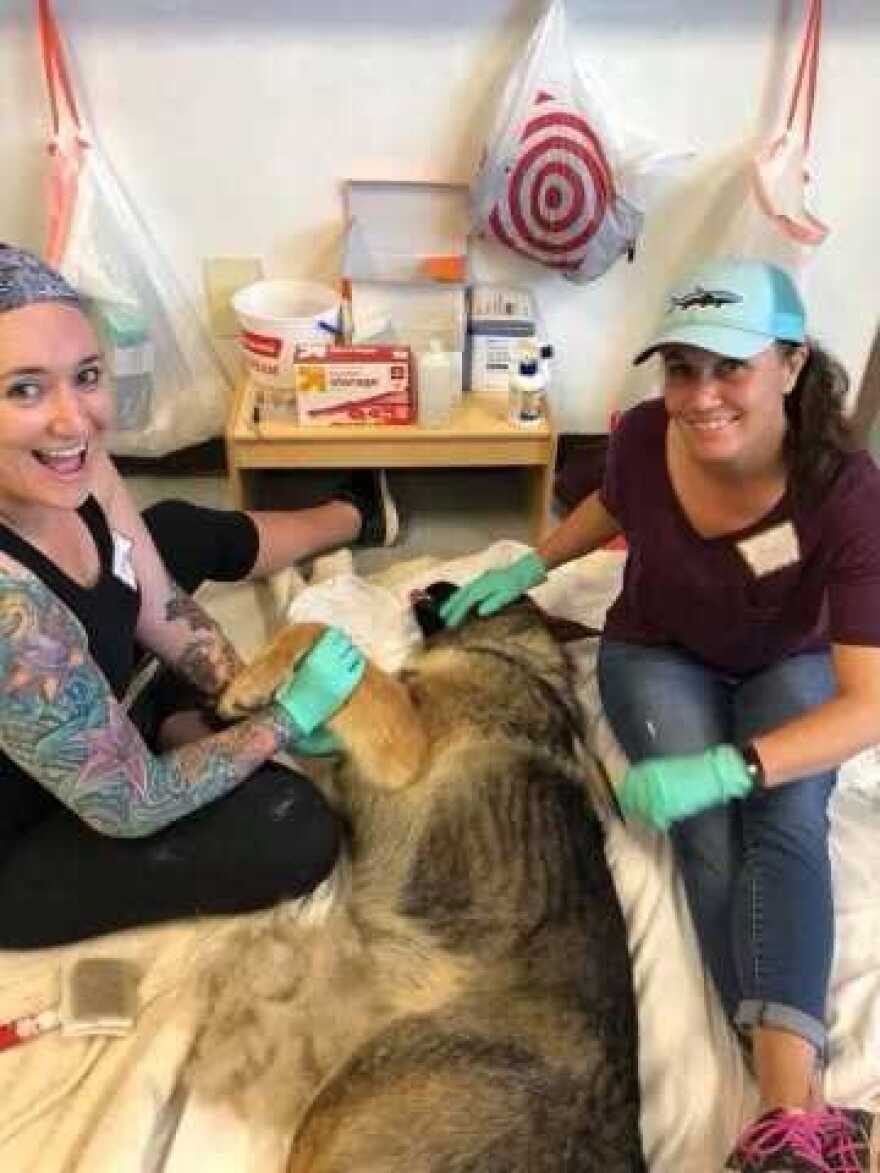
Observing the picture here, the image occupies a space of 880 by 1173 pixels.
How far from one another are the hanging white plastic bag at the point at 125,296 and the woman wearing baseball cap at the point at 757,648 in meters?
1.37

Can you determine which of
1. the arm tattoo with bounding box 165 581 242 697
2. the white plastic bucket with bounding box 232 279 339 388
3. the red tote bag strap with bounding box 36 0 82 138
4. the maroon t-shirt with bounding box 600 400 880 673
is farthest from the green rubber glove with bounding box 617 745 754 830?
the red tote bag strap with bounding box 36 0 82 138

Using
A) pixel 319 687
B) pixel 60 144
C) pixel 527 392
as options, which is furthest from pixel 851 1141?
pixel 60 144

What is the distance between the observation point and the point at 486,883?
1646 mm

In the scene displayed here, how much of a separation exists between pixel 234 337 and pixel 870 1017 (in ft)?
7.21

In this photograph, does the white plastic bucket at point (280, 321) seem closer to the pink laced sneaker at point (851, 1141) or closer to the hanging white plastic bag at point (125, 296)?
the hanging white plastic bag at point (125, 296)

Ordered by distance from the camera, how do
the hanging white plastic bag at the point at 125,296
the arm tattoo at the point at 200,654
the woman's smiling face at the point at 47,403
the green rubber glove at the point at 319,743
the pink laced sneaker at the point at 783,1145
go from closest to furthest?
the woman's smiling face at the point at 47,403
the pink laced sneaker at the point at 783,1145
the green rubber glove at the point at 319,743
the arm tattoo at the point at 200,654
the hanging white plastic bag at the point at 125,296

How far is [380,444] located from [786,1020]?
1.60 metres

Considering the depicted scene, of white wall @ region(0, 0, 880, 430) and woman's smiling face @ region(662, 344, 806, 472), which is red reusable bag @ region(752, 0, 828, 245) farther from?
woman's smiling face @ region(662, 344, 806, 472)

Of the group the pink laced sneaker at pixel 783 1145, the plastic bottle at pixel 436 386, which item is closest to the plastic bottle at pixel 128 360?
the plastic bottle at pixel 436 386

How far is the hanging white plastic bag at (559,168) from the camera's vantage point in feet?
7.82

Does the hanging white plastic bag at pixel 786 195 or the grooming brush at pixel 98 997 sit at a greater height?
the hanging white plastic bag at pixel 786 195

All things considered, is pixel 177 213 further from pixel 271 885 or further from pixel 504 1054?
pixel 504 1054

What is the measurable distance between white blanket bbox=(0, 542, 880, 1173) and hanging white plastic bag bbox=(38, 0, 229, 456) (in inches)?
59.0

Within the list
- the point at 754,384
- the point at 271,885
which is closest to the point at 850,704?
the point at 754,384
